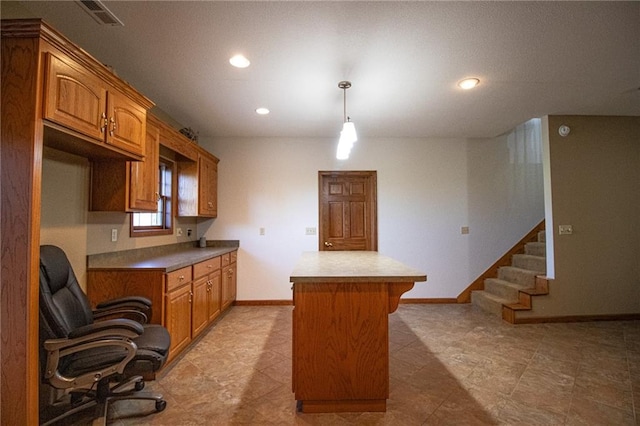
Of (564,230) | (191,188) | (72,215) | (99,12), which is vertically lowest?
(564,230)

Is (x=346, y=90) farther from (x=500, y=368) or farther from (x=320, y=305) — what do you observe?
(x=500, y=368)

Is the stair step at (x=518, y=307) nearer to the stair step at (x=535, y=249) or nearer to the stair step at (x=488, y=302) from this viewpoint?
the stair step at (x=488, y=302)

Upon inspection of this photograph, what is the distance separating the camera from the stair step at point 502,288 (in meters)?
3.97

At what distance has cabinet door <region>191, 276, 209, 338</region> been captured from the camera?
2.95m

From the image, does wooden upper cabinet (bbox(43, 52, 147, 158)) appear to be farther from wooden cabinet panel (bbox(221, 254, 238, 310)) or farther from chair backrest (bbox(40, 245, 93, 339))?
wooden cabinet panel (bbox(221, 254, 238, 310))

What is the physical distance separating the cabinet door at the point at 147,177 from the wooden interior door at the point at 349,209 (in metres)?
2.40

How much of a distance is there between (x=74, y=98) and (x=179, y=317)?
1840 mm

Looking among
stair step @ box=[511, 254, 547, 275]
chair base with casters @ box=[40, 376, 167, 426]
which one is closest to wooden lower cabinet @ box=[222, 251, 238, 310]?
chair base with casters @ box=[40, 376, 167, 426]

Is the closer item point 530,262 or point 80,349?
point 80,349

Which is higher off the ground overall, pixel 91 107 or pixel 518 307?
pixel 91 107

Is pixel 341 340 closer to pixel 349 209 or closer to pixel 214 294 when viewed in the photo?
pixel 214 294

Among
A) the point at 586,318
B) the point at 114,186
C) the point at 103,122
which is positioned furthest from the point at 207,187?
the point at 586,318

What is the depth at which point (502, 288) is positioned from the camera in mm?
4199

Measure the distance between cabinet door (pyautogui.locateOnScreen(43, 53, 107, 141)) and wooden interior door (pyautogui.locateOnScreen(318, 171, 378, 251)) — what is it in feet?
10.1
